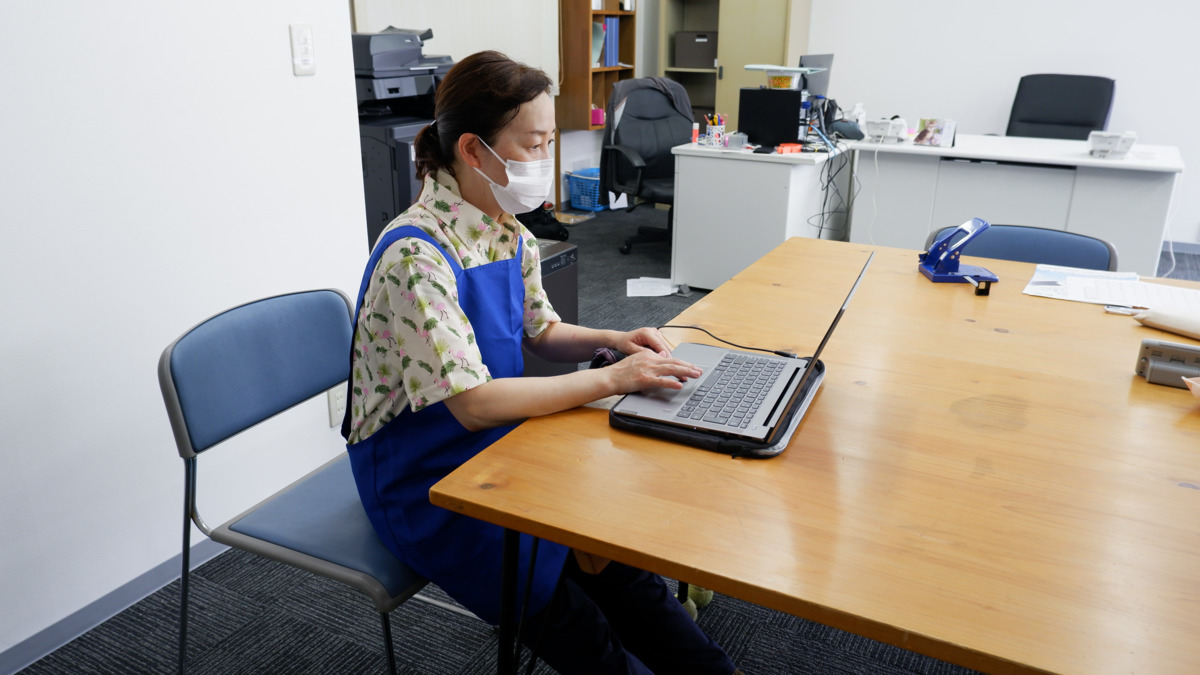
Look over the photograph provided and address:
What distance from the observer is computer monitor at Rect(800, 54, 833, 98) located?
4.07 meters

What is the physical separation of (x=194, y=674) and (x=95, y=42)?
4.05 feet

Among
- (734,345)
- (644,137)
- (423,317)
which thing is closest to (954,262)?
(734,345)

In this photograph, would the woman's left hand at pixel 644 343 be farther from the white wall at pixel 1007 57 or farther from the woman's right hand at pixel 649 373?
the white wall at pixel 1007 57

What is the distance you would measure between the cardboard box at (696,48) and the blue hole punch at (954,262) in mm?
4493

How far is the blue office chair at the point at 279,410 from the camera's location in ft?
4.09

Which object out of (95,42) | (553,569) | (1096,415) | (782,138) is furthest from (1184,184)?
(95,42)

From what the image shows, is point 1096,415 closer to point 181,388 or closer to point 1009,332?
point 1009,332

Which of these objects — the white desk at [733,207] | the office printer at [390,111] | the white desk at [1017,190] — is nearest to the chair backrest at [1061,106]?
the white desk at [1017,190]

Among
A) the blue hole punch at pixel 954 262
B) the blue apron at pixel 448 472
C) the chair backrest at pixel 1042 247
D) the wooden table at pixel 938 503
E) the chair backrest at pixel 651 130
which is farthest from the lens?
the chair backrest at pixel 651 130

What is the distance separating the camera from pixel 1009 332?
1.50 m

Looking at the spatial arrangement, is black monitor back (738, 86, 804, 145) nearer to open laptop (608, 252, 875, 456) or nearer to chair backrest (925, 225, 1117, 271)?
chair backrest (925, 225, 1117, 271)

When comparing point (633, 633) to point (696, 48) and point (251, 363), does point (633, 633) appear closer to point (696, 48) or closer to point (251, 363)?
point (251, 363)

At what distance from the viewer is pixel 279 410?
4.80 ft

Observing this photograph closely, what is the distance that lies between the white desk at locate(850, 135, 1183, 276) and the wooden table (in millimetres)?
2585
